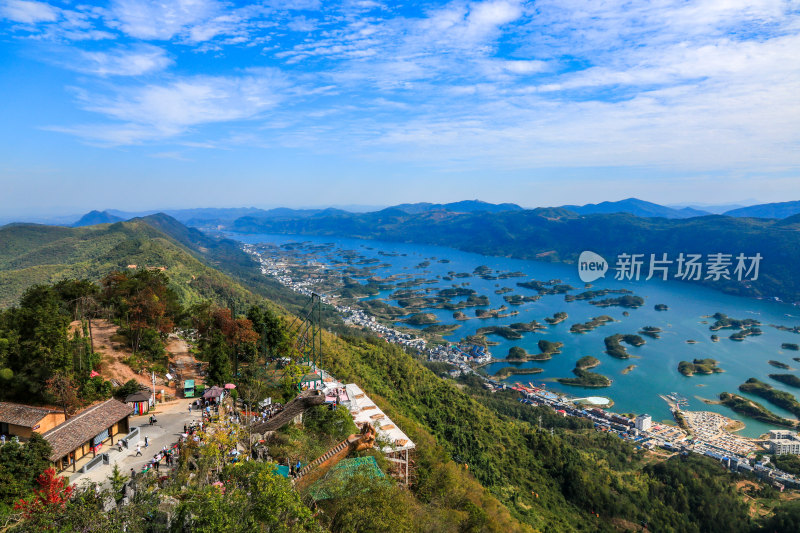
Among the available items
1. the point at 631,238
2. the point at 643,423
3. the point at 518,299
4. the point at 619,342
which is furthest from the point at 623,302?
the point at 631,238

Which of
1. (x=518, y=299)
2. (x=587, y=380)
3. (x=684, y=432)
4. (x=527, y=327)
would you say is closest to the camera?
(x=684, y=432)

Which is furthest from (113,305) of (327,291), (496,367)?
(327,291)

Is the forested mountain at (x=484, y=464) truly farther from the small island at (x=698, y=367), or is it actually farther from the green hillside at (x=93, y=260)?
the small island at (x=698, y=367)

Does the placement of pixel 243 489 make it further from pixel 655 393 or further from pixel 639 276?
pixel 639 276

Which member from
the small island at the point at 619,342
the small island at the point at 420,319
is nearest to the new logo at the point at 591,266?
the small island at the point at 619,342

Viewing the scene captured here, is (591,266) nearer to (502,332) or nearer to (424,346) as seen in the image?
(502,332)

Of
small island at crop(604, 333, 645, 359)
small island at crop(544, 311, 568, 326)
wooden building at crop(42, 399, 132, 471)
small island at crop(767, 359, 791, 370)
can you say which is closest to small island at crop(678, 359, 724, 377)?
small island at crop(604, 333, 645, 359)

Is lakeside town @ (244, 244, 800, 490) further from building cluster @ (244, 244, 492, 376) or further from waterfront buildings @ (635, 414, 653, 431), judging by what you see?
building cluster @ (244, 244, 492, 376)
